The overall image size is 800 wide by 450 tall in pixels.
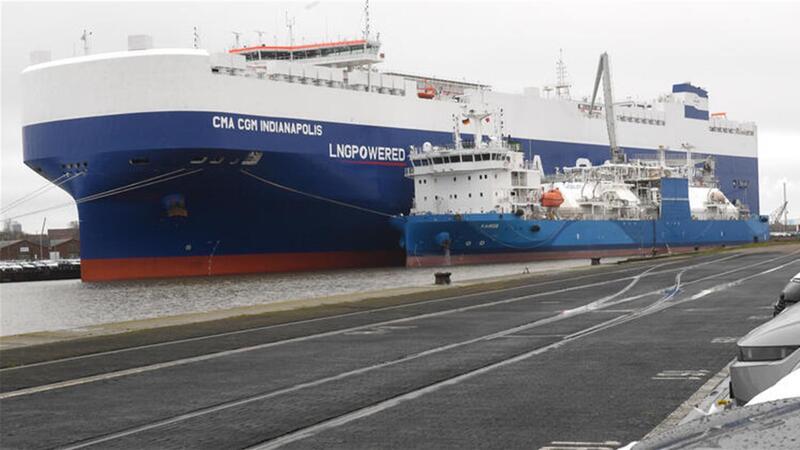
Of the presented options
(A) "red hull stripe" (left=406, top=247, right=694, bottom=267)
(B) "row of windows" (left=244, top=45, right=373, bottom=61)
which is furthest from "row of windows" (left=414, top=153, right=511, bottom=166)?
(B) "row of windows" (left=244, top=45, right=373, bottom=61)

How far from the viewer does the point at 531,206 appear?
66562mm

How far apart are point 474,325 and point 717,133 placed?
91.2 meters

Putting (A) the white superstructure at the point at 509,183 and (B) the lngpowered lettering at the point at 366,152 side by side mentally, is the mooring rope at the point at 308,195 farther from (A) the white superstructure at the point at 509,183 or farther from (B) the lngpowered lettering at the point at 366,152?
(A) the white superstructure at the point at 509,183

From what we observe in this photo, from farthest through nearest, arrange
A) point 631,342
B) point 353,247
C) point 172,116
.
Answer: point 353,247 < point 172,116 < point 631,342

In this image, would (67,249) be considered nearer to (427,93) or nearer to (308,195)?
(427,93)

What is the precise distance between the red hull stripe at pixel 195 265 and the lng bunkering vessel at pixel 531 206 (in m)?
8.41

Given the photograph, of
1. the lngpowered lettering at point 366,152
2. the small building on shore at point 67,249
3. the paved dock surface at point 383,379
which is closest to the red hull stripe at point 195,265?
the lngpowered lettering at point 366,152

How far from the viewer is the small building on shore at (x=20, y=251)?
128000 millimetres

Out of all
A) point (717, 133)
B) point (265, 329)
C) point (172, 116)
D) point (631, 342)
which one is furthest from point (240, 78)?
point (717, 133)

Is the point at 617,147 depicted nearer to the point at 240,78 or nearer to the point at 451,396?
the point at 240,78

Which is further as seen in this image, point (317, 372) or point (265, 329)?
point (265, 329)

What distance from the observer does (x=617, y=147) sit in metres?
83.5

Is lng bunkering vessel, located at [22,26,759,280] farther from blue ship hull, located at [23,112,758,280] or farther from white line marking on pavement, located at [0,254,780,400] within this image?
white line marking on pavement, located at [0,254,780,400]

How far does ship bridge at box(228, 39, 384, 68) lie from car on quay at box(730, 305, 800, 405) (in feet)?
203
